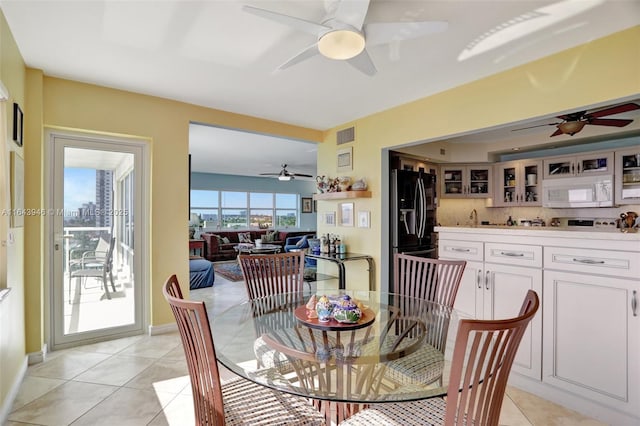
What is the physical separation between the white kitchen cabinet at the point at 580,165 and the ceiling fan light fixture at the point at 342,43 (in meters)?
4.42

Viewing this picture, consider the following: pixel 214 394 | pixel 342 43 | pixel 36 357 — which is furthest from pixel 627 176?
pixel 36 357

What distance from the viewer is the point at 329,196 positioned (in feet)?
14.7

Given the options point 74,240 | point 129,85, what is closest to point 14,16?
point 129,85

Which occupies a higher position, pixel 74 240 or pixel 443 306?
pixel 74 240

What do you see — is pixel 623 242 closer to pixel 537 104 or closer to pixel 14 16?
pixel 537 104

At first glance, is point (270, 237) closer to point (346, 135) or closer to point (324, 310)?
point (346, 135)

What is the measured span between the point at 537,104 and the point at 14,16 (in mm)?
3716

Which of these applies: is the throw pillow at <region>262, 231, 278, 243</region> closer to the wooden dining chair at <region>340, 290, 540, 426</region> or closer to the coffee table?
the coffee table

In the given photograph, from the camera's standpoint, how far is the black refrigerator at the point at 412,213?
418 cm

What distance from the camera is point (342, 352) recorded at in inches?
59.7

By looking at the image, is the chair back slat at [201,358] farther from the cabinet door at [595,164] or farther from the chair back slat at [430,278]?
the cabinet door at [595,164]

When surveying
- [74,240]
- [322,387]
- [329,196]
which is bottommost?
[322,387]

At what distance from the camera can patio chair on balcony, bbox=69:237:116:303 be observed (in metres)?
3.26

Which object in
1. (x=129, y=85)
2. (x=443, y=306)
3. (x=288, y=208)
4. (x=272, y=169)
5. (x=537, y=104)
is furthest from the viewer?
(x=288, y=208)
